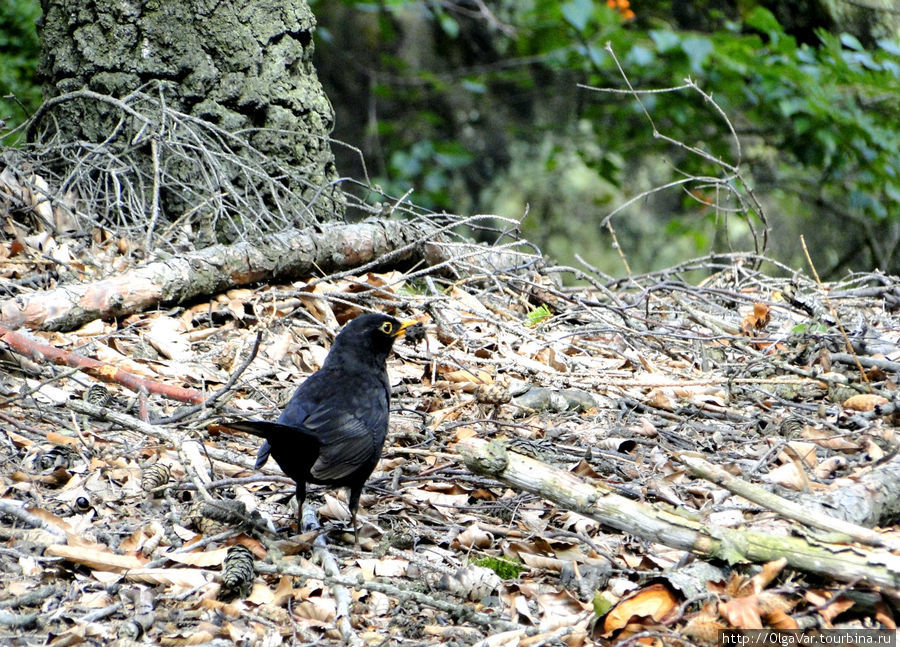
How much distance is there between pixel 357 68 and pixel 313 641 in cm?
1024

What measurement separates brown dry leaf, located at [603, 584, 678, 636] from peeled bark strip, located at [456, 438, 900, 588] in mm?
148

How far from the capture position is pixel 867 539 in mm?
2314

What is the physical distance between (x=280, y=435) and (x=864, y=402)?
251 centimetres

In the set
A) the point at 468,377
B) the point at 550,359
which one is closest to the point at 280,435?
the point at 468,377

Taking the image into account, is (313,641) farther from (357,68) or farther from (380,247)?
(357,68)

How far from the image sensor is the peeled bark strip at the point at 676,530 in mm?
2264

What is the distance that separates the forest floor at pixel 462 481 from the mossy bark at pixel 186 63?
0.95 meters

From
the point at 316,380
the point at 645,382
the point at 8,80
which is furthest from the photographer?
the point at 8,80

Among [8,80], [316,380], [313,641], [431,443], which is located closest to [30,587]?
[313,641]

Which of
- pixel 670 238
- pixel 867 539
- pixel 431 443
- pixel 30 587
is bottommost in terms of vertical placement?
pixel 670 238

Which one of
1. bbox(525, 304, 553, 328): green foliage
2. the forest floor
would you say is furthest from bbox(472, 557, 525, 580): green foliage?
bbox(525, 304, 553, 328): green foliage

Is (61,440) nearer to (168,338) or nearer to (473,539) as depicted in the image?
(168,338)

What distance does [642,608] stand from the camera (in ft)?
7.79

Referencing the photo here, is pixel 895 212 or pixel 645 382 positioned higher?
pixel 645 382
